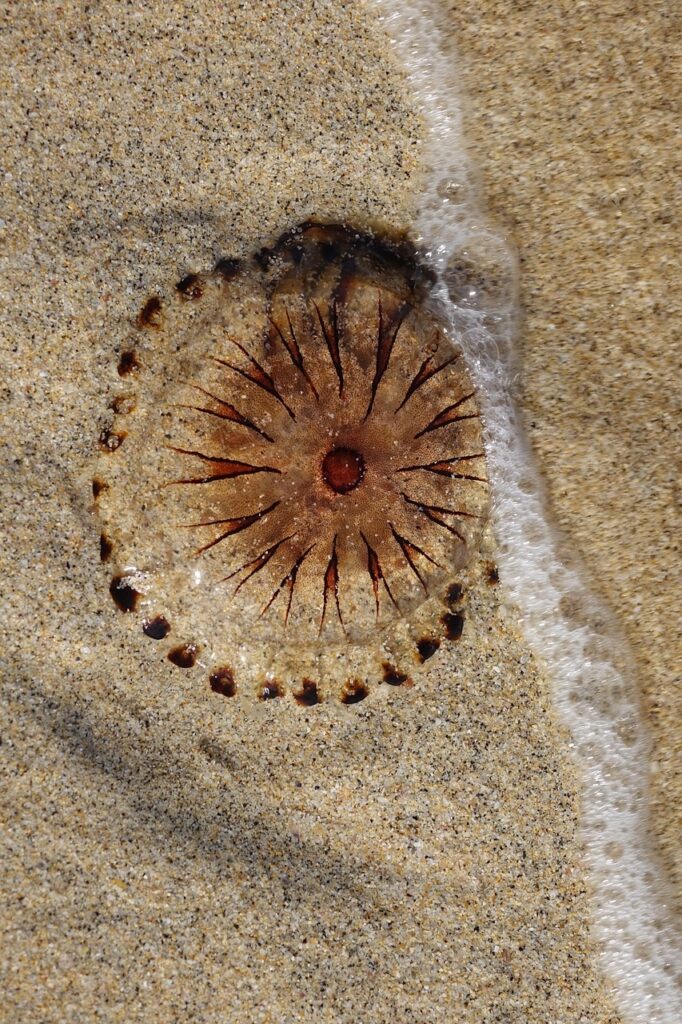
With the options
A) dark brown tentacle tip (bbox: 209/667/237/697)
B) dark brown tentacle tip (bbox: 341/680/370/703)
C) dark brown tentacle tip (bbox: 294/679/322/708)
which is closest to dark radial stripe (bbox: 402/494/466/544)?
dark brown tentacle tip (bbox: 341/680/370/703)

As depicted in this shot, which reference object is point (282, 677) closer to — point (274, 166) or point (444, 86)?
point (274, 166)

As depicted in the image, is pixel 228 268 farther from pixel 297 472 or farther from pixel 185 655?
pixel 185 655

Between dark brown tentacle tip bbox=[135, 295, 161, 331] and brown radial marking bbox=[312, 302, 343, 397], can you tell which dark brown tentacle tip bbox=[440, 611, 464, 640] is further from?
dark brown tentacle tip bbox=[135, 295, 161, 331]

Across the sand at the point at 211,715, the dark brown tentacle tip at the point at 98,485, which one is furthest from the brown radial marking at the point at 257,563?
the dark brown tentacle tip at the point at 98,485

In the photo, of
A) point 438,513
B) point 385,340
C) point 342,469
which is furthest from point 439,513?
point 385,340

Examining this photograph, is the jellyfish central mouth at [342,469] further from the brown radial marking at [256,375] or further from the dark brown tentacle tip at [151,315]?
the dark brown tentacle tip at [151,315]
